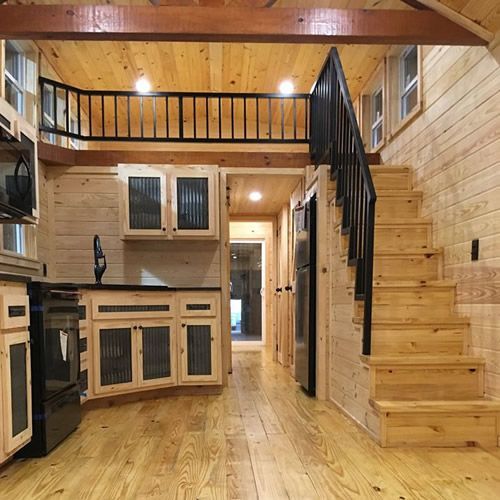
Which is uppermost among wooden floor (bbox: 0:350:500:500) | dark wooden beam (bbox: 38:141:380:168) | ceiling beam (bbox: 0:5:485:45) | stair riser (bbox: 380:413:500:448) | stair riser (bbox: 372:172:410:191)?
ceiling beam (bbox: 0:5:485:45)

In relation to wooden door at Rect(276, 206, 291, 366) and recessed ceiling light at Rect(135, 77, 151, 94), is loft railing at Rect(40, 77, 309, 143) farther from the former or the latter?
wooden door at Rect(276, 206, 291, 366)

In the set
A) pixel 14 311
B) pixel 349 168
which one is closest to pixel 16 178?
pixel 14 311

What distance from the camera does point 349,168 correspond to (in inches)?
121

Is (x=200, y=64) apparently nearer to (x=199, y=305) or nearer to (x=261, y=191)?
(x=261, y=191)

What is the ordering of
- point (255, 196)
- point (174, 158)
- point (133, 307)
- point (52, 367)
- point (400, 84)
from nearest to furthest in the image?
point (52, 367) < point (133, 307) < point (174, 158) < point (400, 84) < point (255, 196)

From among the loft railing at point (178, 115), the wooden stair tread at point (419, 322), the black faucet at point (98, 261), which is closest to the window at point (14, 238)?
the black faucet at point (98, 261)

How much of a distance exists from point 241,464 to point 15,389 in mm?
1145

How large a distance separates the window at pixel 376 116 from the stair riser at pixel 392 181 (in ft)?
4.64

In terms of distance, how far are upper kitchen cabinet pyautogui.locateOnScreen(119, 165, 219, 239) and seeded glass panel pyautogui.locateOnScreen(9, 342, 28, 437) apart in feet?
6.15

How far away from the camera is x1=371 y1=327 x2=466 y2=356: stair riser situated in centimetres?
271

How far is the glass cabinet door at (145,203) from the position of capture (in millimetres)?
3877

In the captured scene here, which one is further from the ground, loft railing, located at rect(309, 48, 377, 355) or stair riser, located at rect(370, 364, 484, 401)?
loft railing, located at rect(309, 48, 377, 355)

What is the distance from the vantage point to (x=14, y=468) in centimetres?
208

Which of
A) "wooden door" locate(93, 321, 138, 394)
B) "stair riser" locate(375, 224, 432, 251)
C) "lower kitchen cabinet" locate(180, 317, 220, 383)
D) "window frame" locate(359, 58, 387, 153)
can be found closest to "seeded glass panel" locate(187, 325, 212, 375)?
"lower kitchen cabinet" locate(180, 317, 220, 383)
